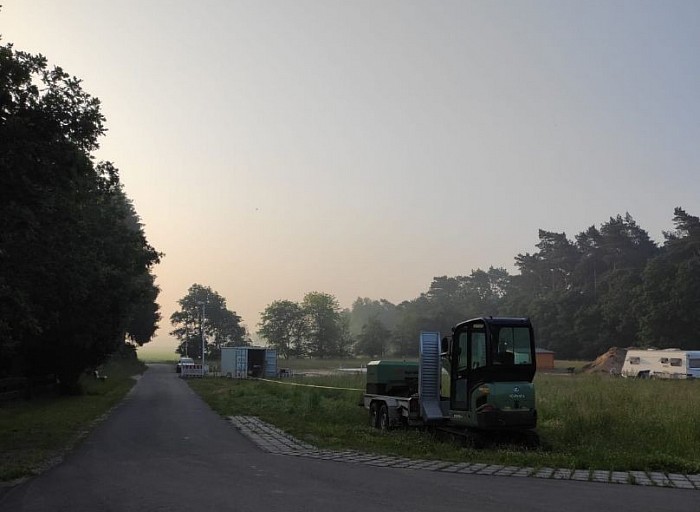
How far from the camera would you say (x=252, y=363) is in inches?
2308

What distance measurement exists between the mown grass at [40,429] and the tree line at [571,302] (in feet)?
262

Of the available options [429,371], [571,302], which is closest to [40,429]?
[429,371]

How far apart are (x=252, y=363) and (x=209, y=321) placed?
104m

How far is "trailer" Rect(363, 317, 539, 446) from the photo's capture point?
12391 mm

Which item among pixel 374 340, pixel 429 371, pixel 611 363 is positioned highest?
pixel 429 371

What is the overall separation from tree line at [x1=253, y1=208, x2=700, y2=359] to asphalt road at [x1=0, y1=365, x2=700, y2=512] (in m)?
84.6

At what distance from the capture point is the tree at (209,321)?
15012 centimetres

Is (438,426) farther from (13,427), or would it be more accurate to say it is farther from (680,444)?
(13,427)

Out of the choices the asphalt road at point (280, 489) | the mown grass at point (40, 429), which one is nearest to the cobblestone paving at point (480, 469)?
the asphalt road at point (280, 489)

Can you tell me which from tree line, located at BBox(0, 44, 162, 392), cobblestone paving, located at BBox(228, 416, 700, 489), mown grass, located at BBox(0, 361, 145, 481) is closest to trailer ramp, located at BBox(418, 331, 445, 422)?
cobblestone paving, located at BBox(228, 416, 700, 489)

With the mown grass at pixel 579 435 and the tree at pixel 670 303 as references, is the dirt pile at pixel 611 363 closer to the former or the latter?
the tree at pixel 670 303

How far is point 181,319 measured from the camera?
151m

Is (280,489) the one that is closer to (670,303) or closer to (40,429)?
(40,429)

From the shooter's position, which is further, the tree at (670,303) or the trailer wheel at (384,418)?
the tree at (670,303)
